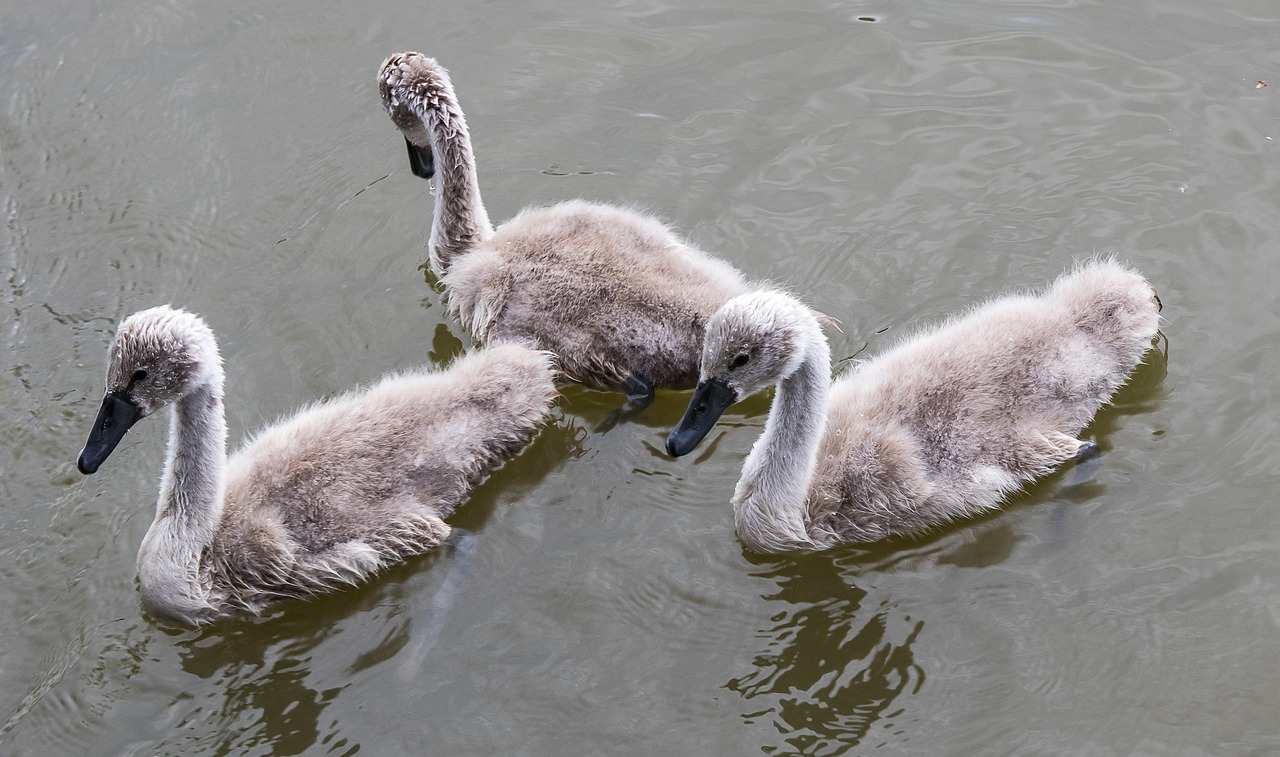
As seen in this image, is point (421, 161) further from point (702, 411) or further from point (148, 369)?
point (702, 411)

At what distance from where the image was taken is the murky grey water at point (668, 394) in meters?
5.36

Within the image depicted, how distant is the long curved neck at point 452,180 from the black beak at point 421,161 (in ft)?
1.07

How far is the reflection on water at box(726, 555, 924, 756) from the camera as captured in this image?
5.26 meters

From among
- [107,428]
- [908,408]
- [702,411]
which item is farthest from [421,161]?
[908,408]

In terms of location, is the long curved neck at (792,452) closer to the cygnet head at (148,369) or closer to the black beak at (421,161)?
the cygnet head at (148,369)

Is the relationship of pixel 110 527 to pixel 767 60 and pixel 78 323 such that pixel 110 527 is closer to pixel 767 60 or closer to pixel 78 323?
pixel 78 323

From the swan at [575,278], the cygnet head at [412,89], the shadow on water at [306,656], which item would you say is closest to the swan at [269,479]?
the shadow on water at [306,656]

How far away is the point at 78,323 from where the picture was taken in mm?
7184

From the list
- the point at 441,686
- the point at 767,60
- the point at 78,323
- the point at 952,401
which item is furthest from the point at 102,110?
the point at 952,401

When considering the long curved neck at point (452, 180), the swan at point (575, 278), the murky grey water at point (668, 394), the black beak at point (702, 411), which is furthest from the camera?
the long curved neck at point (452, 180)

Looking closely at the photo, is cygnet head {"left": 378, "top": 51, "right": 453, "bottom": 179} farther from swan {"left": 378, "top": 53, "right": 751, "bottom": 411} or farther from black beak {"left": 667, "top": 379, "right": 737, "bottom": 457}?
black beak {"left": 667, "top": 379, "right": 737, "bottom": 457}

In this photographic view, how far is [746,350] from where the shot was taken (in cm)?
545

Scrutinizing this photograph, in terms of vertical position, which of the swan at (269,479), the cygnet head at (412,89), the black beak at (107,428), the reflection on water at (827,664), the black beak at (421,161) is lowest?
the reflection on water at (827,664)

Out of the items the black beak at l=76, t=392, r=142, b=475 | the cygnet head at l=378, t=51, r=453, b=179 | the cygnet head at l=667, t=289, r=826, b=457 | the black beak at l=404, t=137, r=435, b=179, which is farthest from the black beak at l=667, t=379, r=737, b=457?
the black beak at l=404, t=137, r=435, b=179
